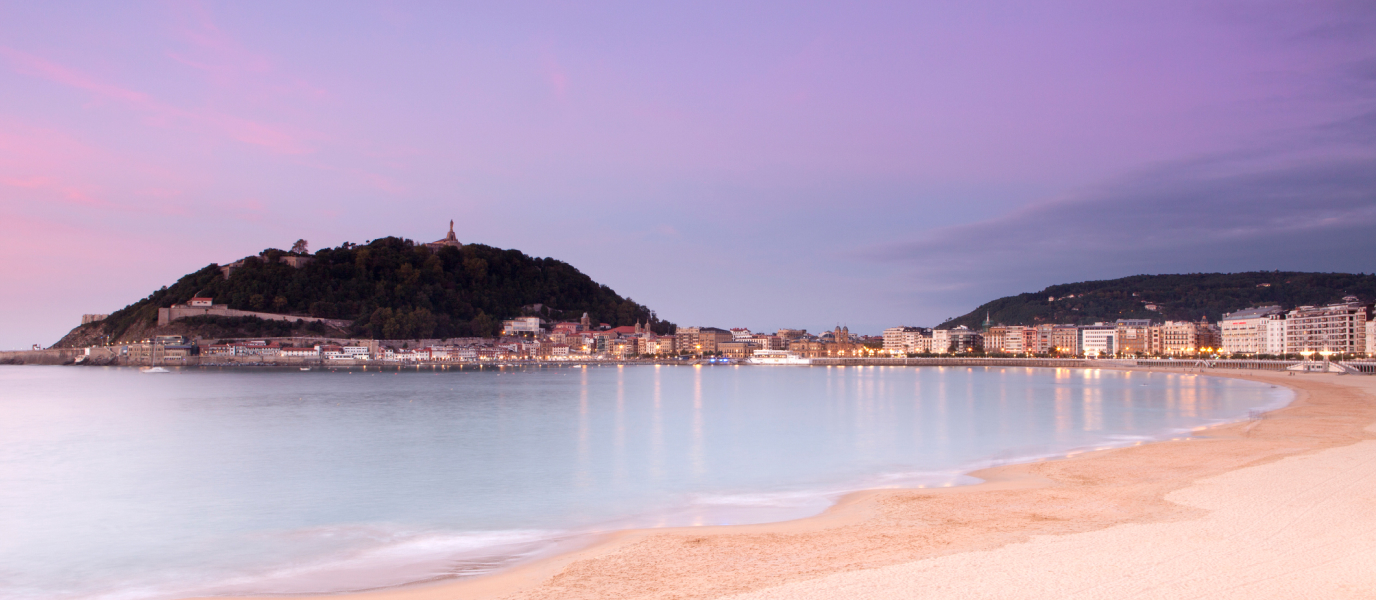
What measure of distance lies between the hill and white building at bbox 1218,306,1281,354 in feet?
284

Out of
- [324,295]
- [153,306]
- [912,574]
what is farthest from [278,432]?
[153,306]

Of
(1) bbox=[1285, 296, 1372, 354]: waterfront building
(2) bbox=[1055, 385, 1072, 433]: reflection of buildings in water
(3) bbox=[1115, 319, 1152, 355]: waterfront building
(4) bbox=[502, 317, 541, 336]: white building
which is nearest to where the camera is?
(2) bbox=[1055, 385, 1072, 433]: reflection of buildings in water

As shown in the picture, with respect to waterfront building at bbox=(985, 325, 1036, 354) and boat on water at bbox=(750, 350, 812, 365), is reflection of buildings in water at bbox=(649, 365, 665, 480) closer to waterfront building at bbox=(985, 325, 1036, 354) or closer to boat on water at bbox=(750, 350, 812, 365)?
boat on water at bbox=(750, 350, 812, 365)

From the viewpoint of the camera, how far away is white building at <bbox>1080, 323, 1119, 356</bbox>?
102 metres

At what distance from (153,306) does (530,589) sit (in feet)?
361

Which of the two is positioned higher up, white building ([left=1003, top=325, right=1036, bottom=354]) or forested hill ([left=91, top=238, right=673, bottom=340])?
forested hill ([left=91, top=238, right=673, bottom=340])

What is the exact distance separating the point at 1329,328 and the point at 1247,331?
14.6m

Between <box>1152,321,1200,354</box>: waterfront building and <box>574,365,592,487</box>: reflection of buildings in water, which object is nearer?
<box>574,365,592,487</box>: reflection of buildings in water

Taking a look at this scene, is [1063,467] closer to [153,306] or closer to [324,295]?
[324,295]

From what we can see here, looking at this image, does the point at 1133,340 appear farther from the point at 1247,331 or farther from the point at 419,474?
the point at 419,474

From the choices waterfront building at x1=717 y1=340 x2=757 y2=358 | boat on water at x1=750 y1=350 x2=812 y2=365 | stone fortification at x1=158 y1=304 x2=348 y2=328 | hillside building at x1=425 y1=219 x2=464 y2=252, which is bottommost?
boat on water at x1=750 y1=350 x2=812 y2=365

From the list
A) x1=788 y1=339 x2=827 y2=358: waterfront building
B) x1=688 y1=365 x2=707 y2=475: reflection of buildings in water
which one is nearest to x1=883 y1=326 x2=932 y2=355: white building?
x1=788 y1=339 x2=827 y2=358: waterfront building

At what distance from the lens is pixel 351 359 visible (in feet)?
299

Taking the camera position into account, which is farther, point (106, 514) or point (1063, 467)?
point (1063, 467)
